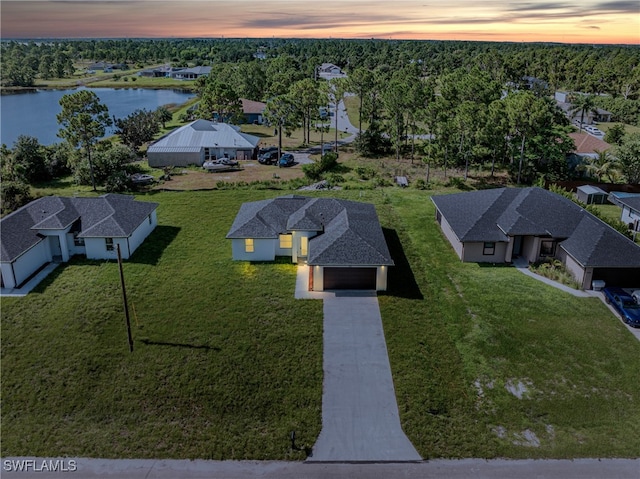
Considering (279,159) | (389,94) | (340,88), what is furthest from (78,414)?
(340,88)

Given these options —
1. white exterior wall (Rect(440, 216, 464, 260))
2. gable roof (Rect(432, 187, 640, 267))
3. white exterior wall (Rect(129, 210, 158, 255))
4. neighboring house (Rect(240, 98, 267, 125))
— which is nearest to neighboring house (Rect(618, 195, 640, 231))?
gable roof (Rect(432, 187, 640, 267))

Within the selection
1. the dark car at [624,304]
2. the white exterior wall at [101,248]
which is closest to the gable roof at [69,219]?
the white exterior wall at [101,248]

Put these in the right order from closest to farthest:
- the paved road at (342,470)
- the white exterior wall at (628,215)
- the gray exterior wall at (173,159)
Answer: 1. the paved road at (342,470)
2. the white exterior wall at (628,215)
3. the gray exterior wall at (173,159)

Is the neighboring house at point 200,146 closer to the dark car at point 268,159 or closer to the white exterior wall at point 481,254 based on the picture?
the dark car at point 268,159

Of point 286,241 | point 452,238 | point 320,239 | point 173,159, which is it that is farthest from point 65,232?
point 173,159

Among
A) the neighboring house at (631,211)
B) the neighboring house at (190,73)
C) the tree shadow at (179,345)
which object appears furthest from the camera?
the neighboring house at (190,73)

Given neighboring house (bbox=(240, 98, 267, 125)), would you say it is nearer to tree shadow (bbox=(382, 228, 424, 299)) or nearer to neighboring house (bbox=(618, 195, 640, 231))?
tree shadow (bbox=(382, 228, 424, 299))

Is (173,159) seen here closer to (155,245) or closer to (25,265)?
(155,245)

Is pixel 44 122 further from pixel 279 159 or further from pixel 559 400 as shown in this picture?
pixel 559 400
